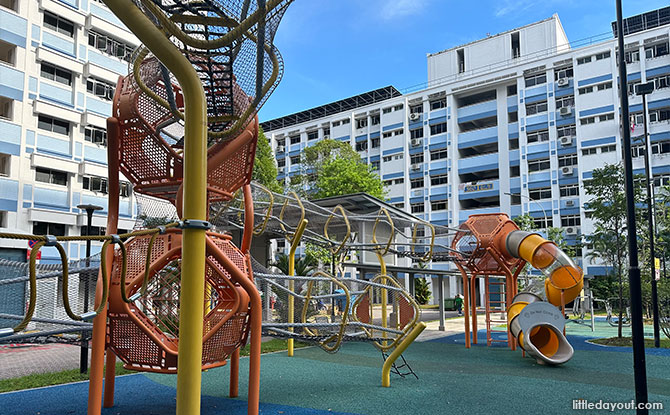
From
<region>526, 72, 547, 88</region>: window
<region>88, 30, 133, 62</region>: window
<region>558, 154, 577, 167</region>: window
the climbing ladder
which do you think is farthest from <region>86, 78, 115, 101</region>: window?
<region>558, 154, 577, 167</region>: window

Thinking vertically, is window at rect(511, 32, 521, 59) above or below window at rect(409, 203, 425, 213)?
above

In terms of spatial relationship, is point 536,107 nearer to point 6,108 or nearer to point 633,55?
point 633,55

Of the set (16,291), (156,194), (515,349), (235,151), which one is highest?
(235,151)

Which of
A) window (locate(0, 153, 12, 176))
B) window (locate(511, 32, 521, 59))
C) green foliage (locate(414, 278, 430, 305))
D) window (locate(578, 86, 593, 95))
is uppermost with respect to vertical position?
window (locate(511, 32, 521, 59))

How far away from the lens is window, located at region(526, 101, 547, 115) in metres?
45.0

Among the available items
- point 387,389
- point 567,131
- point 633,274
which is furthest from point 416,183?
point 633,274

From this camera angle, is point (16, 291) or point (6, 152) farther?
point (6, 152)

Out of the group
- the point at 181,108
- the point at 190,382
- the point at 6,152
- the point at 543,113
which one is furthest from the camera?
the point at 543,113

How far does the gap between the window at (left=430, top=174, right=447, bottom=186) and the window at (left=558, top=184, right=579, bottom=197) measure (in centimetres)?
1024

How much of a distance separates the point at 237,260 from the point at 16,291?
3.15m

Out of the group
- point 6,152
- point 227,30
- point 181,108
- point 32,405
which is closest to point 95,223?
point 6,152

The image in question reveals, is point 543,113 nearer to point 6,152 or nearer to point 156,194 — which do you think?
point 6,152

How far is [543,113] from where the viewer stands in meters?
44.8

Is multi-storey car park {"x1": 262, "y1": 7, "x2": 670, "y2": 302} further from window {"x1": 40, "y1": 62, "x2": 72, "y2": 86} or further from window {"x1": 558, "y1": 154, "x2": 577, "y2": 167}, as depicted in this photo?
window {"x1": 40, "y1": 62, "x2": 72, "y2": 86}
